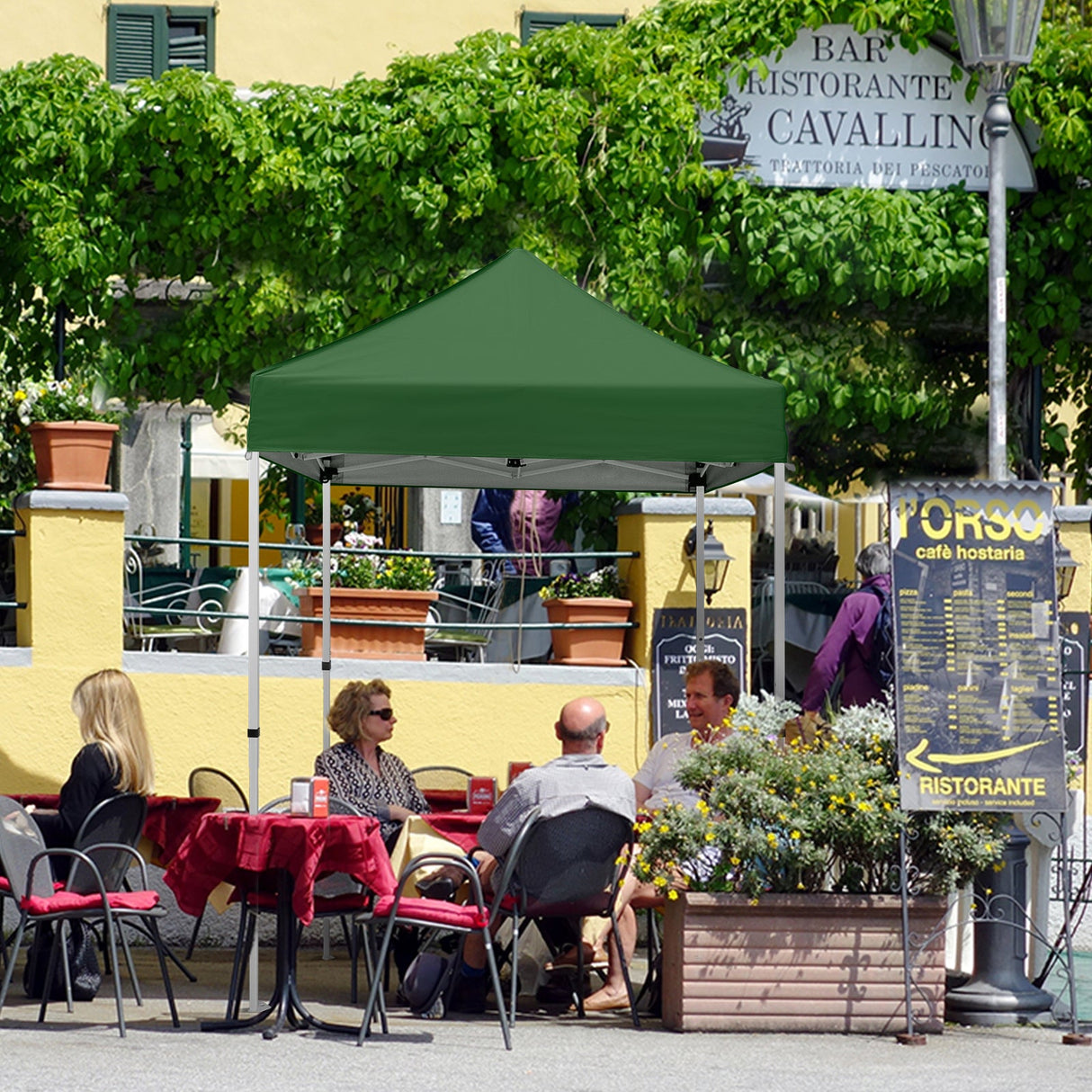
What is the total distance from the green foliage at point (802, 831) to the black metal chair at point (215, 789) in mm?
2420

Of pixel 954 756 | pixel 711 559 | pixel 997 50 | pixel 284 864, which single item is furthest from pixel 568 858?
pixel 997 50

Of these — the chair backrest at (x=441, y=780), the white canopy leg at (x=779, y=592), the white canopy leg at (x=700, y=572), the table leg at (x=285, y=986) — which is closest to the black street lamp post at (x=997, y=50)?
the white canopy leg at (x=779, y=592)

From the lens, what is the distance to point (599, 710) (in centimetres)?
720

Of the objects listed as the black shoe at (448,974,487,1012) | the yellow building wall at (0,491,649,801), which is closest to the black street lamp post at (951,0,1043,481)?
the yellow building wall at (0,491,649,801)

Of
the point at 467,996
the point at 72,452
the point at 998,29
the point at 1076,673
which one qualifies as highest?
the point at 998,29

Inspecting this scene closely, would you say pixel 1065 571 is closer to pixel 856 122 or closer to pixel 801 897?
pixel 856 122

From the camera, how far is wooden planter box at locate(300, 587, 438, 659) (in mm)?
9836

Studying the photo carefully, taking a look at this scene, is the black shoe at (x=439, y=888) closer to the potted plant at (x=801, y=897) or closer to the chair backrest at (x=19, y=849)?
the potted plant at (x=801, y=897)

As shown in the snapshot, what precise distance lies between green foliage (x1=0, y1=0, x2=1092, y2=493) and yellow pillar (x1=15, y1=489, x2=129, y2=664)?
2.33 m

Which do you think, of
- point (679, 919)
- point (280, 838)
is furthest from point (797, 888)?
point (280, 838)

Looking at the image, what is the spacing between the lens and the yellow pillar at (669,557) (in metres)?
9.85

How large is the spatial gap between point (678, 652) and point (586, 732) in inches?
107

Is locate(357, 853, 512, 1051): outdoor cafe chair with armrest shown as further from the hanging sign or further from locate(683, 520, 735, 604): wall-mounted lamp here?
the hanging sign

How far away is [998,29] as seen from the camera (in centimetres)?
782
